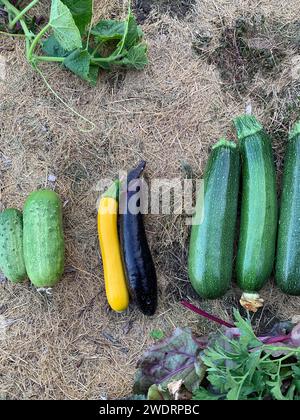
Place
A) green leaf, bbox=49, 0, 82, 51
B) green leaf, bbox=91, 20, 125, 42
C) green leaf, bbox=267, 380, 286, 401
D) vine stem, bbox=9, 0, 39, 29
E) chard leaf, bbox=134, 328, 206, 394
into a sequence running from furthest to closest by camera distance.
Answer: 1. green leaf, bbox=91, 20, 125, 42
2. vine stem, bbox=9, 0, 39, 29
3. chard leaf, bbox=134, 328, 206, 394
4. green leaf, bbox=49, 0, 82, 51
5. green leaf, bbox=267, 380, 286, 401

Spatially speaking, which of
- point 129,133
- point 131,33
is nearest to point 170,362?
point 129,133

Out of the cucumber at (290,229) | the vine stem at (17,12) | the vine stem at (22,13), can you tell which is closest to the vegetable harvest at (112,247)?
the cucumber at (290,229)

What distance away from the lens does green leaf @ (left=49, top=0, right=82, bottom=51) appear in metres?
3.44

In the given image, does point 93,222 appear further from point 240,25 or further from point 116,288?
point 240,25

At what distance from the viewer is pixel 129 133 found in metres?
4.02

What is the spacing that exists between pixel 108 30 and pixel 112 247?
60.0 inches

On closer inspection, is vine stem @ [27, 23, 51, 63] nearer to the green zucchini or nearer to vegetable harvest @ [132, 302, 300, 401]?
the green zucchini

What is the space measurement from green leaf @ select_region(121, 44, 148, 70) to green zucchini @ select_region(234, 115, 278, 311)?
0.91m

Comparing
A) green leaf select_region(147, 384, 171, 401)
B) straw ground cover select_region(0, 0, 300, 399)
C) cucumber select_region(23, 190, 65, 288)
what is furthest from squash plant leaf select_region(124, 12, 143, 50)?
green leaf select_region(147, 384, 171, 401)

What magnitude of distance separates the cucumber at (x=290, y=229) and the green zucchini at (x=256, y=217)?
0.19 ft

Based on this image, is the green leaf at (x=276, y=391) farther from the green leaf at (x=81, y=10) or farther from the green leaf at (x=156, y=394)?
the green leaf at (x=81, y=10)

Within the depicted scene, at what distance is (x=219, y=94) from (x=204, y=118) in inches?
8.1

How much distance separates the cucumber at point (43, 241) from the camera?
3697 millimetres

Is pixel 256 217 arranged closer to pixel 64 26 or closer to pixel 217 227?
pixel 217 227
